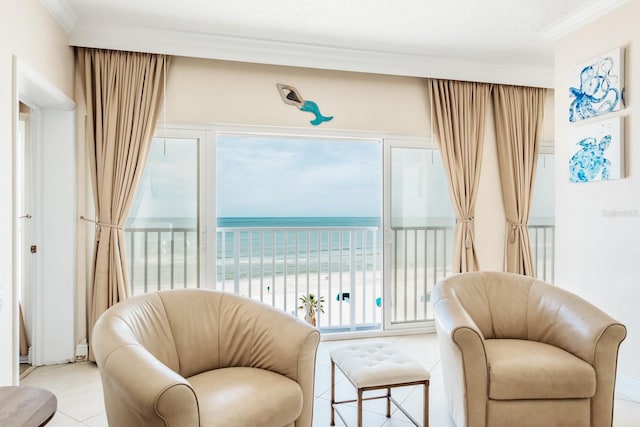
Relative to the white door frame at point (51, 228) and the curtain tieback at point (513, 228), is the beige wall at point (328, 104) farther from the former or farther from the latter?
the white door frame at point (51, 228)

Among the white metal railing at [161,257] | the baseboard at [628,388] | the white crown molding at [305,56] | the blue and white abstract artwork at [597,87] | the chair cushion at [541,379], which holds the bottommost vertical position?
the baseboard at [628,388]

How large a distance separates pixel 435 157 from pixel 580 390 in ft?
8.18

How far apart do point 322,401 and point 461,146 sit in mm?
2645

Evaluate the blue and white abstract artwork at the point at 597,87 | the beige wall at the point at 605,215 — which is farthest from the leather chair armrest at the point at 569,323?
the blue and white abstract artwork at the point at 597,87

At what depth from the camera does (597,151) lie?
283 centimetres

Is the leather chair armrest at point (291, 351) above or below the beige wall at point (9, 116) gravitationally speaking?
below

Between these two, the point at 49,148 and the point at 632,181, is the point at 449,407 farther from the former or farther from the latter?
the point at 49,148

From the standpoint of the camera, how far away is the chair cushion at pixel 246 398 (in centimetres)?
150

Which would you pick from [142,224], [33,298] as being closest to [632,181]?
[142,224]

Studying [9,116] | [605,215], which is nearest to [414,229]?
[605,215]

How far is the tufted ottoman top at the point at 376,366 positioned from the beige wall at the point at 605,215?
5.12 ft

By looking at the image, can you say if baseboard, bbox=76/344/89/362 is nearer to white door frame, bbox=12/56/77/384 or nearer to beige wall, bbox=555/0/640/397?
white door frame, bbox=12/56/77/384

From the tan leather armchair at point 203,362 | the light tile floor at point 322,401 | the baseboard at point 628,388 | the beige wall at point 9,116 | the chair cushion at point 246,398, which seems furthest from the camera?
the baseboard at point 628,388

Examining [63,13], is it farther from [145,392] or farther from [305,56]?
[145,392]
